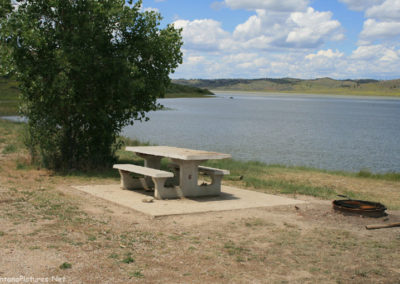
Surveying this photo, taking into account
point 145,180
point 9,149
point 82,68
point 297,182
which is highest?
point 82,68

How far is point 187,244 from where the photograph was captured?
6344 mm

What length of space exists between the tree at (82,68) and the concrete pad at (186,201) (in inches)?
106

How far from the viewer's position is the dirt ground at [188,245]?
5195mm

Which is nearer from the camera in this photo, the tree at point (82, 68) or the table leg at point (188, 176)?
the table leg at point (188, 176)

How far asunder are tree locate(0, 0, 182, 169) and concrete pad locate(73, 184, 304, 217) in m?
2.68

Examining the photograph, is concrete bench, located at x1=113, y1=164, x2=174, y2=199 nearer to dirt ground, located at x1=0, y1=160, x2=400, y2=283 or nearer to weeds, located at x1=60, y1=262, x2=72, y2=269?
dirt ground, located at x1=0, y1=160, x2=400, y2=283

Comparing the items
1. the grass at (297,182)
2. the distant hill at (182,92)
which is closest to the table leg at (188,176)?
the grass at (297,182)

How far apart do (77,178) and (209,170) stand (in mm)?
3532

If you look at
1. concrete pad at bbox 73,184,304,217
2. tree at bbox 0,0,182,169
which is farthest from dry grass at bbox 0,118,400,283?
tree at bbox 0,0,182,169

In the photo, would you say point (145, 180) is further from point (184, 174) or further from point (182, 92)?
point (182, 92)

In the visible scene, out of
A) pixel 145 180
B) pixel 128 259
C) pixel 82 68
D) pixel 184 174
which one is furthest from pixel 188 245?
pixel 82 68

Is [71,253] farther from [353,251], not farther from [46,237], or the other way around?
[353,251]

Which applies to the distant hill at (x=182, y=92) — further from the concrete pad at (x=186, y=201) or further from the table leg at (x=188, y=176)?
the table leg at (x=188, y=176)

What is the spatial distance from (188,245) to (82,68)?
731 cm
